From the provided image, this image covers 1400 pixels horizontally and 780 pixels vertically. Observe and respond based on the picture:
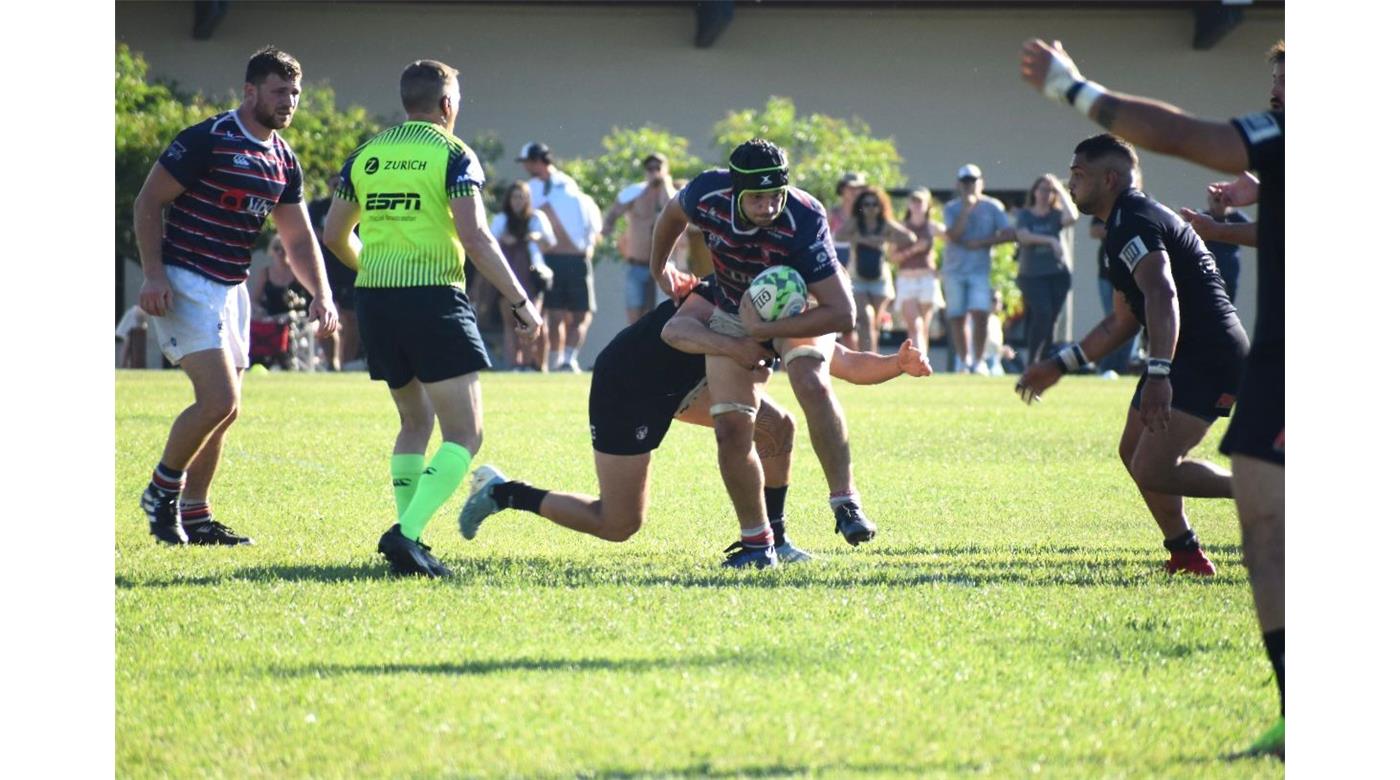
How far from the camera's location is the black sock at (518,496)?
7969 millimetres

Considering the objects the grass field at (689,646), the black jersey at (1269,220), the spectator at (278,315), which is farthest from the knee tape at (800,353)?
the spectator at (278,315)

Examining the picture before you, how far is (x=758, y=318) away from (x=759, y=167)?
582mm

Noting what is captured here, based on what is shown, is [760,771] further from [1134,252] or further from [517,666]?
[1134,252]

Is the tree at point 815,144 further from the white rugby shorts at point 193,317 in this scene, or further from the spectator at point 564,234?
the white rugby shorts at point 193,317

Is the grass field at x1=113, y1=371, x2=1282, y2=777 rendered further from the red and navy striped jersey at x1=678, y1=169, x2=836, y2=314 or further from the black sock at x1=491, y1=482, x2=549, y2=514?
the red and navy striped jersey at x1=678, y1=169, x2=836, y2=314

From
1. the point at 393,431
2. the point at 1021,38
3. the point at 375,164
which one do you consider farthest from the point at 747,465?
the point at 1021,38

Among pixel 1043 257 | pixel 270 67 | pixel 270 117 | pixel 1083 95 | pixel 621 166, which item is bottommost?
pixel 1083 95

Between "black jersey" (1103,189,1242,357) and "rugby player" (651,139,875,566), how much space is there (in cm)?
108

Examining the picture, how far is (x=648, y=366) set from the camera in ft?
25.9

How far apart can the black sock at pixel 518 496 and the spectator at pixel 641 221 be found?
14.5m

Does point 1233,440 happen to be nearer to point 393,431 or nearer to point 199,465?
point 199,465

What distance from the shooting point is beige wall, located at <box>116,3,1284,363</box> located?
30203 mm

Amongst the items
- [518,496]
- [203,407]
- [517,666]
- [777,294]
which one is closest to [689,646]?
[517,666]

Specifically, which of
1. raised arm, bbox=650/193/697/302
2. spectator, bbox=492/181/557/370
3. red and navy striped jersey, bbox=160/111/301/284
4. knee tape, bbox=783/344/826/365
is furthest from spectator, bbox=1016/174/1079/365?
red and navy striped jersey, bbox=160/111/301/284
